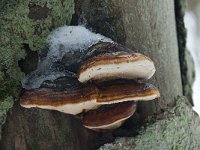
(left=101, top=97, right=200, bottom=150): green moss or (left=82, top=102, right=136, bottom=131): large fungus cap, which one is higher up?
(left=82, top=102, right=136, bottom=131): large fungus cap

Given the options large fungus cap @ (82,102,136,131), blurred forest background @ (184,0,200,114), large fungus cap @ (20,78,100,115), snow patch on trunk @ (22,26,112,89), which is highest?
snow patch on trunk @ (22,26,112,89)

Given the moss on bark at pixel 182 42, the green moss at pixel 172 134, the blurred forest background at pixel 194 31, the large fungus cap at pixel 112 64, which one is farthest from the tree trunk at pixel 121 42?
the blurred forest background at pixel 194 31

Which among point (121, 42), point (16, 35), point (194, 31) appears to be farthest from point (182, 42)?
point (194, 31)

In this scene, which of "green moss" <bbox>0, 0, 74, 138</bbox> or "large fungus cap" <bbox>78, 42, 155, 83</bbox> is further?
"green moss" <bbox>0, 0, 74, 138</bbox>

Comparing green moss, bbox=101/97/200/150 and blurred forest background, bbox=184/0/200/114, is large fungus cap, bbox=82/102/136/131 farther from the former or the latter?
blurred forest background, bbox=184/0/200/114

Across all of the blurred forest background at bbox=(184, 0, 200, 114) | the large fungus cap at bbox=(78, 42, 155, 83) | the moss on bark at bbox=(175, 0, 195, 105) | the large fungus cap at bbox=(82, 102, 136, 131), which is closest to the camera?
the large fungus cap at bbox=(78, 42, 155, 83)

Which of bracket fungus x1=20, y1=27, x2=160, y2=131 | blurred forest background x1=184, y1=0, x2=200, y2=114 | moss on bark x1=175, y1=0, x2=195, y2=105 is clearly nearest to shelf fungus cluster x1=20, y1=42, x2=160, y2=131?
bracket fungus x1=20, y1=27, x2=160, y2=131

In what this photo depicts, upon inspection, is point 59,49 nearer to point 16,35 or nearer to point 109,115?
point 16,35

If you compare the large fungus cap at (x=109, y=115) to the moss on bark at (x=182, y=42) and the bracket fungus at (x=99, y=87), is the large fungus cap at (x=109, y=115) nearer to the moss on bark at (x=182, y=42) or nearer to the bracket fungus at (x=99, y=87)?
the bracket fungus at (x=99, y=87)
